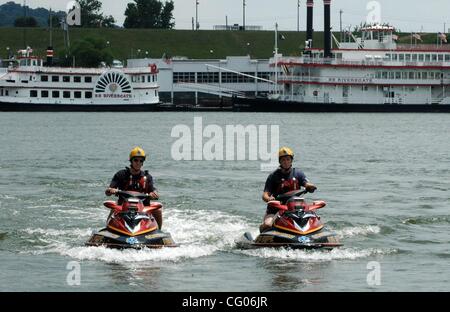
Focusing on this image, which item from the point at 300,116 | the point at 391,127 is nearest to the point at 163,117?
the point at 300,116

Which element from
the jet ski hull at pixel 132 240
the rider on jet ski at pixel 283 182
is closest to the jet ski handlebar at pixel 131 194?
the jet ski hull at pixel 132 240

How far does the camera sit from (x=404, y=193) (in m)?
44.2

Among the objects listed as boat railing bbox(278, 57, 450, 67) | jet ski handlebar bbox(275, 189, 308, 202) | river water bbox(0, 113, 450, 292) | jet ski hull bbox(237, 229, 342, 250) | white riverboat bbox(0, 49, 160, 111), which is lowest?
river water bbox(0, 113, 450, 292)

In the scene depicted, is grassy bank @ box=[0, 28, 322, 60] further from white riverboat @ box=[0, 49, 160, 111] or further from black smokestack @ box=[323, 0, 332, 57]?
white riverboat @ box=[0, 49, 160, 111]

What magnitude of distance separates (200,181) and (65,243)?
58.4ft

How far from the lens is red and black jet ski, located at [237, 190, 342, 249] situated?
90.0ft

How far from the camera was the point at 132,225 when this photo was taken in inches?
1064

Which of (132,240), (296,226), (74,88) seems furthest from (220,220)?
(74,88)

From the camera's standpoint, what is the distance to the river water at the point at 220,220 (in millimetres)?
25531

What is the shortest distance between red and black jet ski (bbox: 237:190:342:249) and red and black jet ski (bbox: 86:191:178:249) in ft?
8.04

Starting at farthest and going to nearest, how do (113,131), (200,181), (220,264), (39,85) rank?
(39,85) → (113,131) → (200,181) → (220,264)

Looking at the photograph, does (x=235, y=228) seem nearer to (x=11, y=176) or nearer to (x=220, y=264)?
(x=220, y=264)

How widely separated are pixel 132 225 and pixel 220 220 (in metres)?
8.18

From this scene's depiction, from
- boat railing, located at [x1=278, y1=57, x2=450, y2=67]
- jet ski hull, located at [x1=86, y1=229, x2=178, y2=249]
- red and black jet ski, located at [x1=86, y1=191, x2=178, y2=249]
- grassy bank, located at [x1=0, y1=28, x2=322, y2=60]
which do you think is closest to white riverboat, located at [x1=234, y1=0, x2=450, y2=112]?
boat railing, located at [x1=278, y1=57, x2=450, y2=67]
